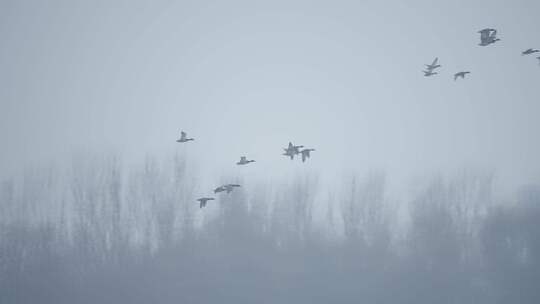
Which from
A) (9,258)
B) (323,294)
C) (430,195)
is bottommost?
(323,294)

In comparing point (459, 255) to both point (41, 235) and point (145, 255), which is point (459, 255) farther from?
point (41, 235)

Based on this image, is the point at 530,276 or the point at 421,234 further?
the point at 421,234

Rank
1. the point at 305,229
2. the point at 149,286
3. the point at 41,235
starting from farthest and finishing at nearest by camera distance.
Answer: the point at 305,229 → the point at 41,235 → the point at 149,286

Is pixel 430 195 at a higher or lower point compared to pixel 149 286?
higher

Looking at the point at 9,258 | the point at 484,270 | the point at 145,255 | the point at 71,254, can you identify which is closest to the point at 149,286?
the point at 145,255

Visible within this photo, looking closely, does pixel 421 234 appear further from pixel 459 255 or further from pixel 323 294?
pixel 323 294

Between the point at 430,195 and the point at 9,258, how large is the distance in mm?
36868

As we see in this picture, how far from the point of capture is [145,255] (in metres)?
57.1

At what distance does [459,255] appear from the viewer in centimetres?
5819

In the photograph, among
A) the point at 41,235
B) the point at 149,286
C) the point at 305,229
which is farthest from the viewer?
the point at 305,229

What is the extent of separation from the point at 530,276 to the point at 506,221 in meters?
6.40

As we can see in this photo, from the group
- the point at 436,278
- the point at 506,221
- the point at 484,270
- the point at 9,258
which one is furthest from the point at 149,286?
the point at 506,221

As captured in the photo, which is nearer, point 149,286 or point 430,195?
point 149,286

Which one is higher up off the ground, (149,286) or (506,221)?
(506,221)
